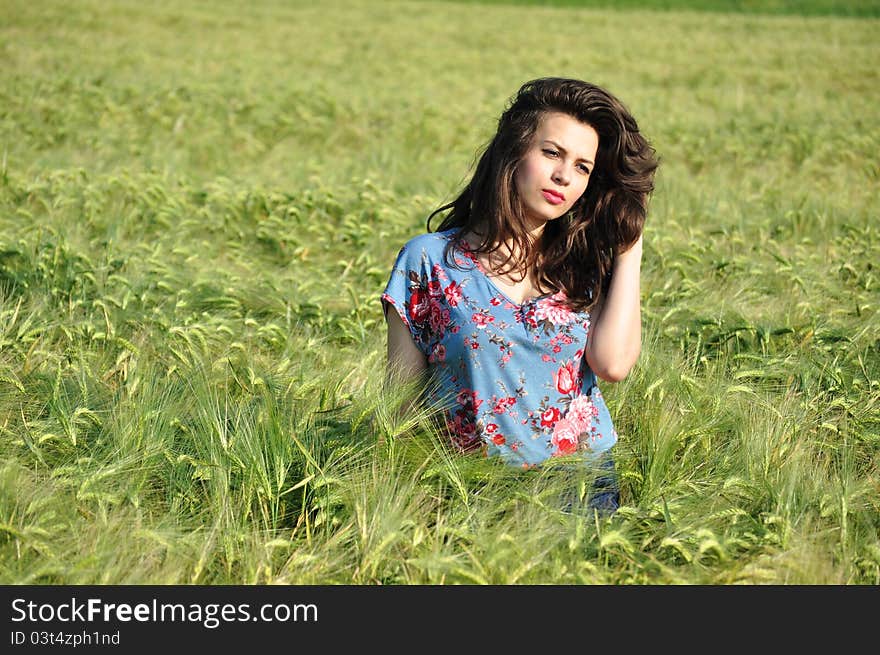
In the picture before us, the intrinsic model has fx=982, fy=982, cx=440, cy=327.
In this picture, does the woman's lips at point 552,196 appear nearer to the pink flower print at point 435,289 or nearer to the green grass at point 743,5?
the pink flower print at point 435,289

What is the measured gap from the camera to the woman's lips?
3109 mm

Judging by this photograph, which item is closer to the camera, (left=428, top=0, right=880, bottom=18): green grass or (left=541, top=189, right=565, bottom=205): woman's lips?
(left=541, top=189, right=565, bottom=205): woman's lips

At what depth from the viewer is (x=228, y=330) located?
4.27m

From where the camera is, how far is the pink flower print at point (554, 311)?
3.04m

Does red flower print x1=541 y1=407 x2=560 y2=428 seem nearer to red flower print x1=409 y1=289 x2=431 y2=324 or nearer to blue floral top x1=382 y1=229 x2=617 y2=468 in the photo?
blue floral top x1=382 y1=229 x2=617 y2=468

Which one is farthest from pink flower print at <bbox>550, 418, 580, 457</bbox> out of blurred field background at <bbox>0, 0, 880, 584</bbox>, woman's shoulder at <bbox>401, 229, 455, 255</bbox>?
woman's shoulder at <bbox>401, 229, 455, 255</bbox>

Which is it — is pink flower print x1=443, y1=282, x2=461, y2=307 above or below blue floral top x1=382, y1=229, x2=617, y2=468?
above

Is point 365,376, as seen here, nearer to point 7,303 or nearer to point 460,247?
point 460,247

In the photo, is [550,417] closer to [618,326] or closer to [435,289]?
[618,326]

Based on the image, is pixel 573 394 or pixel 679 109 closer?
pixel 573 394

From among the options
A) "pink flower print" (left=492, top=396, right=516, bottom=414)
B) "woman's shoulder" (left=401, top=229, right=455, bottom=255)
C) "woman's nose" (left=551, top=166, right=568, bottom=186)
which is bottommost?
"pink flower print" (left=492, top=396, right=516, bottom=414)

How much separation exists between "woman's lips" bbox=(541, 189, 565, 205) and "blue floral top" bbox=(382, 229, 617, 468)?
299 mm

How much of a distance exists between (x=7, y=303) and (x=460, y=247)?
220cm
